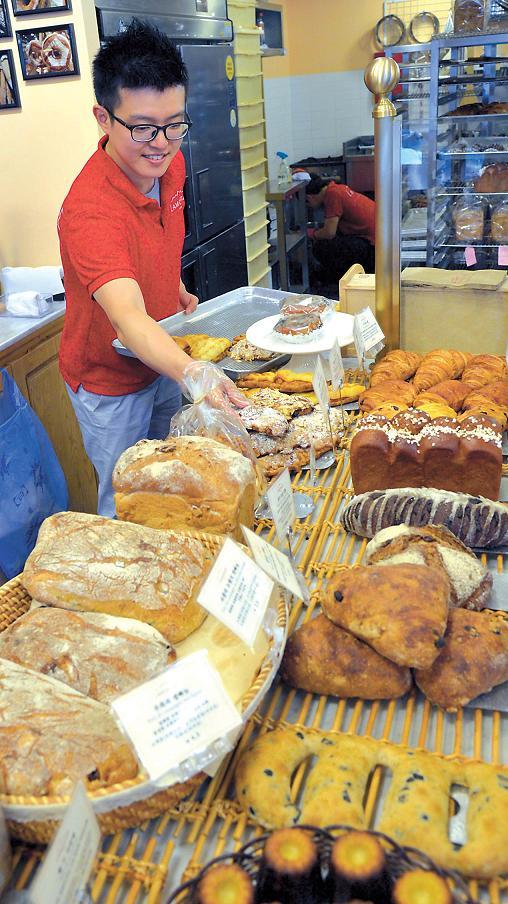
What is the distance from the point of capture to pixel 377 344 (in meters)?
2.32

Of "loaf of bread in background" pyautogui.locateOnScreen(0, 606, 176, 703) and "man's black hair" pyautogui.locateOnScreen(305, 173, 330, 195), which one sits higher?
"man's black hair" pyautogui.locateOnScreen(305, 173, 330, 195)

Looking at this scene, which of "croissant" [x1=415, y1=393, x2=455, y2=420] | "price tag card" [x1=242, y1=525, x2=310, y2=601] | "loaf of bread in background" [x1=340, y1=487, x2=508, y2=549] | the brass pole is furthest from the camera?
the brass pole

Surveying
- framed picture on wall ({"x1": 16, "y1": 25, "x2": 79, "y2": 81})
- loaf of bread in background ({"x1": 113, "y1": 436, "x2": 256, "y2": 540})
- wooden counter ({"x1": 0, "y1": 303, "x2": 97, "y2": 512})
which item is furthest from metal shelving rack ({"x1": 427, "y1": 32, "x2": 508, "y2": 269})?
loaf of bread in background ({"x1": 113, "y1": 436, "x2": 256, "y2": 540})

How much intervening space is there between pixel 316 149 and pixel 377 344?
734cm

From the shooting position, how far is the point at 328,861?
771mm

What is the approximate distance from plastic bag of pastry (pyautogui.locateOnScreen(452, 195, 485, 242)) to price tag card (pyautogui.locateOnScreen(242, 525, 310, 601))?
10.6 feet

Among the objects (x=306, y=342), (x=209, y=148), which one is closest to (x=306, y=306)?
(x=306, y=342)

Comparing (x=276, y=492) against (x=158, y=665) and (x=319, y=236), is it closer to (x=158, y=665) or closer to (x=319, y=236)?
(x=158, y=665)

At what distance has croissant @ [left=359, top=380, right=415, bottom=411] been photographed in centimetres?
202

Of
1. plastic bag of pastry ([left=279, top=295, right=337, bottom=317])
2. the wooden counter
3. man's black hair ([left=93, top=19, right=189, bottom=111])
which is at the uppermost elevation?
man's black hair ([left=93, top=19, right=189, bottom=111])

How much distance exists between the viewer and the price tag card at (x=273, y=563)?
111 centimetres

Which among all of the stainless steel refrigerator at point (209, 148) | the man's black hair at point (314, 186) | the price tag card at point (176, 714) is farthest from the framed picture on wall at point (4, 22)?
the man's black hair at point (314, 186)

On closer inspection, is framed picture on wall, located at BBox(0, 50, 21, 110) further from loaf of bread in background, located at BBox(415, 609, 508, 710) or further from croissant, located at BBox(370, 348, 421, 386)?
loaf of bread in background, located at BBox(415, 609, 508, 710)

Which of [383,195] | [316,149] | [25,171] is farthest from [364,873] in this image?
[316,149]
